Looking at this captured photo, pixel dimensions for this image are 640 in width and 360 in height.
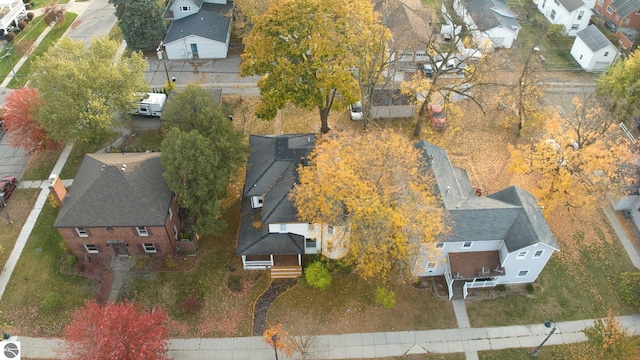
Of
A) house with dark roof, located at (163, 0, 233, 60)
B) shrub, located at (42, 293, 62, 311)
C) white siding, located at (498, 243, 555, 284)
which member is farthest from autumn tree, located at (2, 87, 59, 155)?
white siding, located at (498, 243, 555, 284)

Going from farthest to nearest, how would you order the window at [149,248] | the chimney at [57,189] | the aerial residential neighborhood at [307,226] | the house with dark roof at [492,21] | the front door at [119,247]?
the house with dark roof at [492,21]
the window at [149,248]
the front door at [119,247]
the chimney at [57,189]
the aerial residential neighborhood at [307,226]

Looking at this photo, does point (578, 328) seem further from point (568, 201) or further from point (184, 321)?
point (184, 321)

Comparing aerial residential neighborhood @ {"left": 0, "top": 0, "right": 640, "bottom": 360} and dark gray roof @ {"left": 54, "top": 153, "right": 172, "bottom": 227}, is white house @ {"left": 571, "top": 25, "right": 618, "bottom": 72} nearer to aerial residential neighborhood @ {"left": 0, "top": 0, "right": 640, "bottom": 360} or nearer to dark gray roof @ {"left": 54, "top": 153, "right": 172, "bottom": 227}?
aerial residential neighborhood @ {"left": 0, "top": 0, "right": 640, "bottom": 360}

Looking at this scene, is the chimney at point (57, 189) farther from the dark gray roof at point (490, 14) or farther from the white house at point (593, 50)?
the white house at point (593, 50)

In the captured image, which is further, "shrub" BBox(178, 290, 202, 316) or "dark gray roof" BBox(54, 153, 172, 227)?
"dark gray roof" BBox(54, 153, 172, 227)

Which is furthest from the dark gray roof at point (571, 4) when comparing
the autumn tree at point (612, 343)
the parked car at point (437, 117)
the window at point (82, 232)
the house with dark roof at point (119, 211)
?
the window at point (82, 232)
